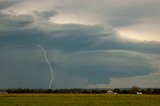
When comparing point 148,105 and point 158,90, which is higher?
point 158,90

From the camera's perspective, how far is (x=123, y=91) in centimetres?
16388

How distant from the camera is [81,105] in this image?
191 feet

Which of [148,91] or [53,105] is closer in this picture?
[53,105]

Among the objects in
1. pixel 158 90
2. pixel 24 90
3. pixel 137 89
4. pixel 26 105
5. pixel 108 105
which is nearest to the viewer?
pixel 26 105

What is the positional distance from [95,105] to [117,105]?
4.49 m

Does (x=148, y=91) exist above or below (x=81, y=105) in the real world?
above

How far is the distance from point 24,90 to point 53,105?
114446mm

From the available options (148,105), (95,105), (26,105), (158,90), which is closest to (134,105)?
(148,105)

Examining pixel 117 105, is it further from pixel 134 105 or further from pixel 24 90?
pixel 24 90

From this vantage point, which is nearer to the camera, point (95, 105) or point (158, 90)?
point (95, 105)

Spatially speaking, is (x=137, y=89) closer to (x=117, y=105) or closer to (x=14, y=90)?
(x=14, y=90)

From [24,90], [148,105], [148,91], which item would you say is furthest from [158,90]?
[148,105]

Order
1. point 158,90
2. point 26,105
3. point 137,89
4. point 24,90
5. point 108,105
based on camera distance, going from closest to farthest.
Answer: point 26,105 → point 108,105 → point 158,90 → point 24,90 → point 137,89

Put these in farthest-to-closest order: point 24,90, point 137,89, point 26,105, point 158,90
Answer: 1. point 137,89
2. point 24,90
3. point 158,90
4. point 26,105
